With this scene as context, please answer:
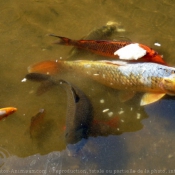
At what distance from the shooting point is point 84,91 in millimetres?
4000

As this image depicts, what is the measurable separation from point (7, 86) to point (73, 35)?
4.06 ft

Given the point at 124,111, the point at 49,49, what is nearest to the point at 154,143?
the point at 124,111

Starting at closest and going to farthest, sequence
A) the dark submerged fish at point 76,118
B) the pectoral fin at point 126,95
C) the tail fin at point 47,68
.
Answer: the dark submerged fish at point 76,118
the pectoral fin at point 126,95
the tail fin at point 47,68

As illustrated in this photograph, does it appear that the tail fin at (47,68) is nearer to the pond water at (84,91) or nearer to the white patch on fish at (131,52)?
the pond water at (84,91)

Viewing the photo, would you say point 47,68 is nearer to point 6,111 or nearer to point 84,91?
point 84,91

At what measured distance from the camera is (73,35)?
4.68 m

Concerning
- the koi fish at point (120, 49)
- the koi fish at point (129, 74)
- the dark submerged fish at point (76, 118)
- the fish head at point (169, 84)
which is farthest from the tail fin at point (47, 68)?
the fish head at point (169, 84)

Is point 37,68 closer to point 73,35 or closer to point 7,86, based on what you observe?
point 7,86

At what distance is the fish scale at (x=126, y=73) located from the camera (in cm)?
373

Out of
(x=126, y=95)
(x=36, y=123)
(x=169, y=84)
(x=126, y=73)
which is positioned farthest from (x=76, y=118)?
(x=169, y=84)

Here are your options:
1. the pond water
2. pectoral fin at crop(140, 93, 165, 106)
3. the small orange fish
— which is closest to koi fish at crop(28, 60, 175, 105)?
pectoral fin at crop(140, 93, 165, 106)

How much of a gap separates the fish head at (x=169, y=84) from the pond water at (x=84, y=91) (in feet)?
0.61

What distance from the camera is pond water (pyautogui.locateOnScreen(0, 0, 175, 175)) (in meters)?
3.46

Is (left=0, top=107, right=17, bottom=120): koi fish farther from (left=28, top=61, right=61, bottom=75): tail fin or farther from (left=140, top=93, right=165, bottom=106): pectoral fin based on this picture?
(left=140, top=93, right=165, bottom=106): pectoral fin
